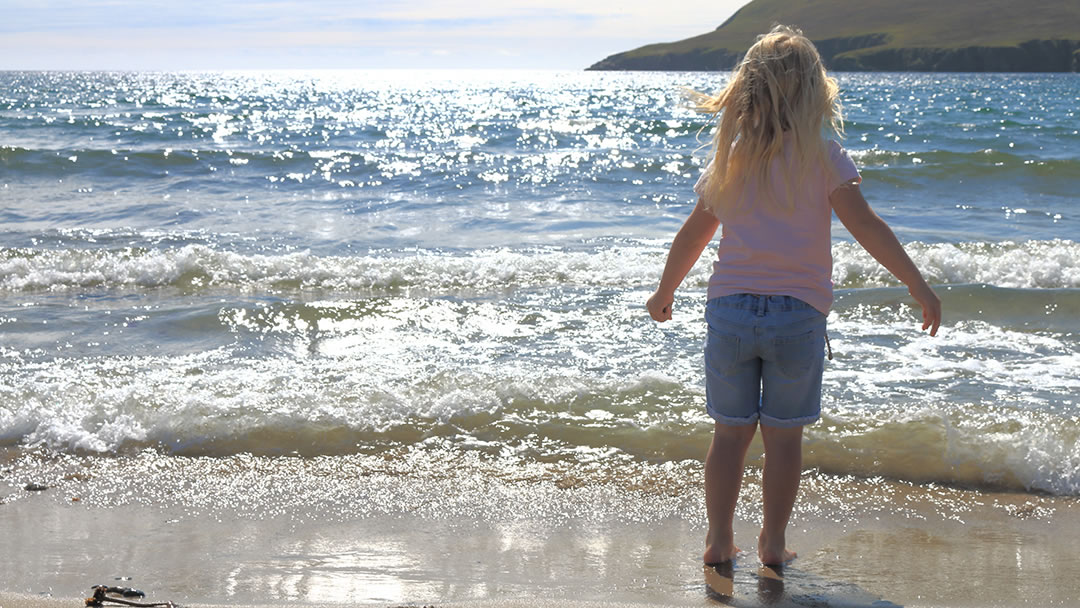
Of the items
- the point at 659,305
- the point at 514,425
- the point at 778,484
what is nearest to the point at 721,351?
the point at 659,305

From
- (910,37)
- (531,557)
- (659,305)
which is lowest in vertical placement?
(531,557)

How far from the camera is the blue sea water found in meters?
4.23

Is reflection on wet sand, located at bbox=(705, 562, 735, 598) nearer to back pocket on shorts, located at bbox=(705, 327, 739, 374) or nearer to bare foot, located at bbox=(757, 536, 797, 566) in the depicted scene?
bare foot, located at bbox=(757, 536, 797, 566)

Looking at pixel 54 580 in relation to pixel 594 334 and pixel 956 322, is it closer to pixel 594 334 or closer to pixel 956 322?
pixel 594 334

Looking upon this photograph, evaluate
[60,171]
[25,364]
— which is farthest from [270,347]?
[60,171]

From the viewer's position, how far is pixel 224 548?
3.16m

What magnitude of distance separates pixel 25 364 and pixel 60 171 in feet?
38.9

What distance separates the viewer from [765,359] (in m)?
2.77

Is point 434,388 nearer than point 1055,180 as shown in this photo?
Yes

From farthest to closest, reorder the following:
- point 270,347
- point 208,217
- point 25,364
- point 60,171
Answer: point 60,171
point 208,217
point 270,347
point 25,364

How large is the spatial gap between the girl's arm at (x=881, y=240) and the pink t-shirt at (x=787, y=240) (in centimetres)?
4

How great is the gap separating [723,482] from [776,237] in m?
0.80

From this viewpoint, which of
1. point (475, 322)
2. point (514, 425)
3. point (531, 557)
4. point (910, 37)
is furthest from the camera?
point (910, 37)

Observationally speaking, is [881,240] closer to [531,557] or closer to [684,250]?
[684,250]
